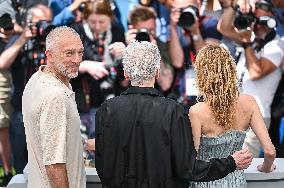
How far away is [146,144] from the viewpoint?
2.41 meters

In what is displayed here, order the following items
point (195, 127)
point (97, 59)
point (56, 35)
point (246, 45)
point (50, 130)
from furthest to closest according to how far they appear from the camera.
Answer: point (97, 59), point (246, 45), point (195, 127), point (56, 35), point (50, 130)

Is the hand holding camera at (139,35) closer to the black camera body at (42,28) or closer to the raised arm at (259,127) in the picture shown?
the black camera body at (42,28)

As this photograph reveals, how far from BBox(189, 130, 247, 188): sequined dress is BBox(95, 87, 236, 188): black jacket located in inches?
6.0

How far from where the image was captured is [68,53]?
96.3 inches

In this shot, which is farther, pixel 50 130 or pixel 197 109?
pixel 197 109

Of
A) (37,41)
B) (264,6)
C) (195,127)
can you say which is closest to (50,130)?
(195,127)

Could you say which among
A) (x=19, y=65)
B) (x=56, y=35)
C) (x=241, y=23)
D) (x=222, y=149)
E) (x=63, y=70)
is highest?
(x=56, y=35)

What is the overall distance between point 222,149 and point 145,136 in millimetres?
392

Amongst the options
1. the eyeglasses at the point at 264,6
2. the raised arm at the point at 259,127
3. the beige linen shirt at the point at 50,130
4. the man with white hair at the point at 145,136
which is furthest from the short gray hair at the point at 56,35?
the eyeglasses at the point at 264,6

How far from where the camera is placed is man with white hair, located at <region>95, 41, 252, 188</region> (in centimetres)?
239

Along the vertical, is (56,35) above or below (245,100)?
above

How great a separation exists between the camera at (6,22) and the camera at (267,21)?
2.14m

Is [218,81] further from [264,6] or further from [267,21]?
[264,6]

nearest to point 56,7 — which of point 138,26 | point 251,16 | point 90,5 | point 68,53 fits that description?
point 90,5
